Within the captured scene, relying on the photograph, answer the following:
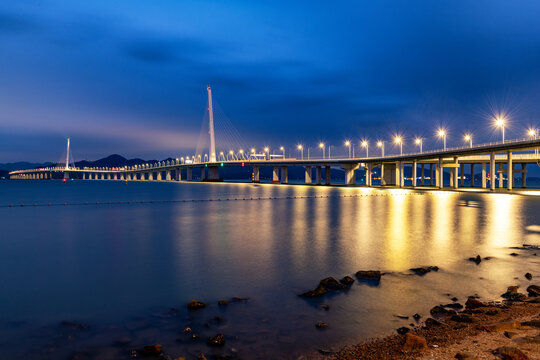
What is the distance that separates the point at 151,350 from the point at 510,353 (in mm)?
7441

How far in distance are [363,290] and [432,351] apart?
5.23 meters

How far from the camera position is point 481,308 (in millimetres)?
10469

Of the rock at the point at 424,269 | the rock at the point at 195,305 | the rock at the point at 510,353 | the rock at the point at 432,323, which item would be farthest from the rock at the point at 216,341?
the rock at the point at 424,269

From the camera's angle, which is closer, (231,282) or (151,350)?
(151,350)

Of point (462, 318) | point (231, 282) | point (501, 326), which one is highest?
point (501, 326)

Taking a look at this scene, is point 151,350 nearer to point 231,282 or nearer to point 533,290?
point 231,282

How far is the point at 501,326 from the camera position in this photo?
8.58m

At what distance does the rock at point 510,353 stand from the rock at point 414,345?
1.37 meters

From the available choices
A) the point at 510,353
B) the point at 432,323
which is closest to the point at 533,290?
the point at 432,323

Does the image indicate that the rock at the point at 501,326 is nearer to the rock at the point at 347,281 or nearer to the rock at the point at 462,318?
the rock at the point at 462,318

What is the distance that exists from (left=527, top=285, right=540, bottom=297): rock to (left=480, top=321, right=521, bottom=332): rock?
3950 mm

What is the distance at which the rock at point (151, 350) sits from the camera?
328 inches

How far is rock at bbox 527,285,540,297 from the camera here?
11724 mm

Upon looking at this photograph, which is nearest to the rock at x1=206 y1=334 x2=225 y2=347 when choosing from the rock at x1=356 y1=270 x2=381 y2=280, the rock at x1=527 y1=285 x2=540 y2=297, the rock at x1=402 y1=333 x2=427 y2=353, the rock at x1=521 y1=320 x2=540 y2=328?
the rock at x1=402 y1=333 x2=427 y2=353
